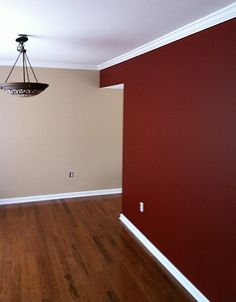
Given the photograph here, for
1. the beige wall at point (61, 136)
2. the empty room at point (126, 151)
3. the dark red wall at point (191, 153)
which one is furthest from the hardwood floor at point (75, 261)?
the beige wall at point (61, 136)

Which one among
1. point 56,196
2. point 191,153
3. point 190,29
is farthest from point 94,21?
point 56,196

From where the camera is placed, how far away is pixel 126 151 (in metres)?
4.27

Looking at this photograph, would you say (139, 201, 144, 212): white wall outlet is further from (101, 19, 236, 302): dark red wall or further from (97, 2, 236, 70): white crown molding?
(97, 2, 236, 70): white crown molding

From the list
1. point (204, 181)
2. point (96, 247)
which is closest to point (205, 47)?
point (204, 181)

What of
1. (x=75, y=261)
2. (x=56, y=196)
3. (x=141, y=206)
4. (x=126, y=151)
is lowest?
(x=75, y=261)

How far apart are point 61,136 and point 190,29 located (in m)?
3.20

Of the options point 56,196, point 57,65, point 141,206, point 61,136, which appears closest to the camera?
point 141,206

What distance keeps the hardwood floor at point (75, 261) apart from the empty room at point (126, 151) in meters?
0.01

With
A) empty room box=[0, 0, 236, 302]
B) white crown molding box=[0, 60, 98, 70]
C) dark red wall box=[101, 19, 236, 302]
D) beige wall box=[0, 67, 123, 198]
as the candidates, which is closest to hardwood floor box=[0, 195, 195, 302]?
empty room box=[0, 0, 236, 302]

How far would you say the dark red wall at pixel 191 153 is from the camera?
2.37 metres

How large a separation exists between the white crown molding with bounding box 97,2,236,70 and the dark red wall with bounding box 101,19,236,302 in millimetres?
46

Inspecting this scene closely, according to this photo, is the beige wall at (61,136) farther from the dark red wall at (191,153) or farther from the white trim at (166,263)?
the dark red wall at (191,153)

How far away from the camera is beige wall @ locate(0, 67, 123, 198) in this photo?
507 centimetres

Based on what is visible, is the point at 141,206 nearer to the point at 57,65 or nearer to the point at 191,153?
the point at 191,153
